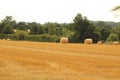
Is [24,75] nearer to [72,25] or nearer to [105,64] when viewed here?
[105,64]

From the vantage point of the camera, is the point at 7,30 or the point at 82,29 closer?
the point at 82,29

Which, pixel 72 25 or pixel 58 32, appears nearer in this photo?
pixel 72 25

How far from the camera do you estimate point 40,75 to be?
1229cm

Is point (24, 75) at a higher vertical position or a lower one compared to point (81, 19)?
lower

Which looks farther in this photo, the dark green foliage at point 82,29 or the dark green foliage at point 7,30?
the dark green foliage at point 7,30

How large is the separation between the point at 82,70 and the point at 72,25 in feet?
164

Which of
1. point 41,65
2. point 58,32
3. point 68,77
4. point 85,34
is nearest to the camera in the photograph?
point 68,77

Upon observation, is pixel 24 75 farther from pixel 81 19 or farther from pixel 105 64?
pixel 81 19

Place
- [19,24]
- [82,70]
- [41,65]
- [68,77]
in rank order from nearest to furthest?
[68,77] → [82,70] → [41,65] → [19,24]

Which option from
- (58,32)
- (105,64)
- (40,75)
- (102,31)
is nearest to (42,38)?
(102,31)

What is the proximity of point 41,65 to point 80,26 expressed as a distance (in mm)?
46128

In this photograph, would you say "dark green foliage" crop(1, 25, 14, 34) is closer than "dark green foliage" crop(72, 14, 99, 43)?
No

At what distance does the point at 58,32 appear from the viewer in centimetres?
8044

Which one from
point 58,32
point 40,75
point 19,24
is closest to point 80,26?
point 58,32
